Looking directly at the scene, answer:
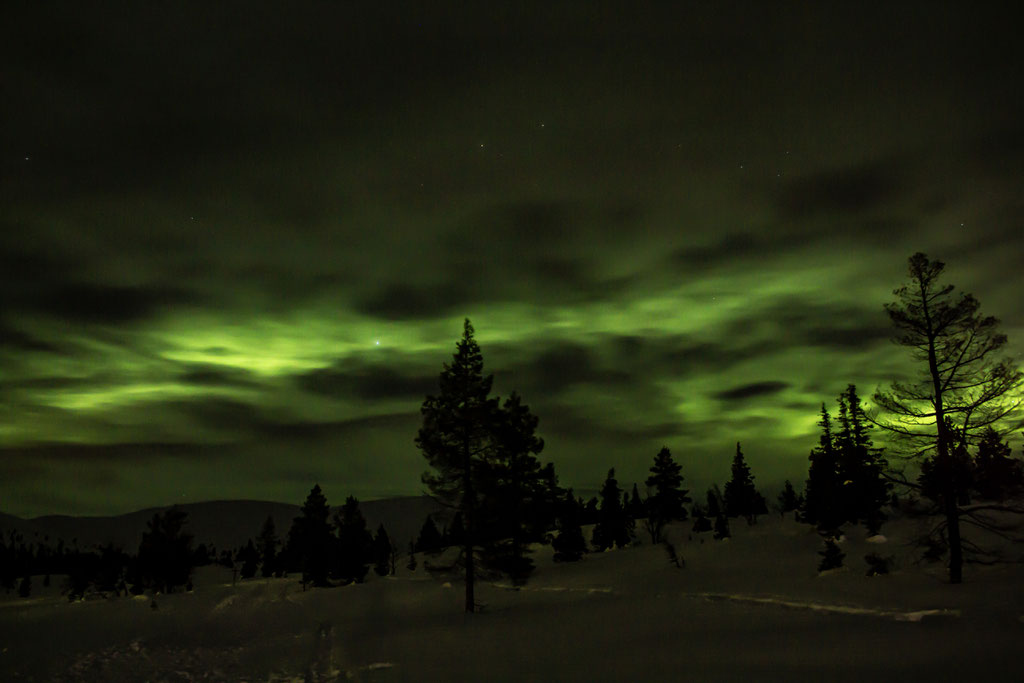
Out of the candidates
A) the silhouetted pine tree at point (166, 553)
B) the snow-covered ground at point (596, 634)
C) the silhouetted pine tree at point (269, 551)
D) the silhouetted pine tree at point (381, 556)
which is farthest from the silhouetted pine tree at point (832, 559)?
the silhouetted pine tree at point (269, 551)

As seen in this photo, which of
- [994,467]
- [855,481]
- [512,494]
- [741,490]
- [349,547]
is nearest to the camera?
[994,467]

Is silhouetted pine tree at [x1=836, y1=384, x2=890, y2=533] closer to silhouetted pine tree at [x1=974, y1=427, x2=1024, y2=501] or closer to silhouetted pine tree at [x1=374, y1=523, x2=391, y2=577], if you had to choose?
silhouetted pine tree at [x1=974, y1=427, x2=1024, y2=501]

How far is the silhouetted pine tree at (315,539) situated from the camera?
66.1 metres

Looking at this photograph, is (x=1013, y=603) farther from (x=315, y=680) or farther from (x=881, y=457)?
(x=315, y=680)

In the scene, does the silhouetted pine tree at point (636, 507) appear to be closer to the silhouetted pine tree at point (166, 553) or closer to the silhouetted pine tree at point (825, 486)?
the silhouetted pine tree at point (825, 486)

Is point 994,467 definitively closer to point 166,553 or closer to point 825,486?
point 825,486

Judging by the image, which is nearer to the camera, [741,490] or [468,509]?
[468,509]

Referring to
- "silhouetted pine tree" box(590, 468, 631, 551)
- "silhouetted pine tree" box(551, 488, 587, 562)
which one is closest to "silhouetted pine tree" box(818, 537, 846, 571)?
"silhouetted pine tree" box(551, 488, 587, 562)

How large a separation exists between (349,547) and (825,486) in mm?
50937

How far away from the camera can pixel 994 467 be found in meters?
23.6

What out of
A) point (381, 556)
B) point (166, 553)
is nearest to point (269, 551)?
point (381, 556)

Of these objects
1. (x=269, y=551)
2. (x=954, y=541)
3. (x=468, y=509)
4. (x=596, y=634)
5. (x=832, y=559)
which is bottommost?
(x=269, y=551)

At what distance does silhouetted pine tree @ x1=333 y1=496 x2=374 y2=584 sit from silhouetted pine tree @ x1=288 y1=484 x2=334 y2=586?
179 inches

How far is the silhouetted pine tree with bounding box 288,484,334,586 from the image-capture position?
217 feet
